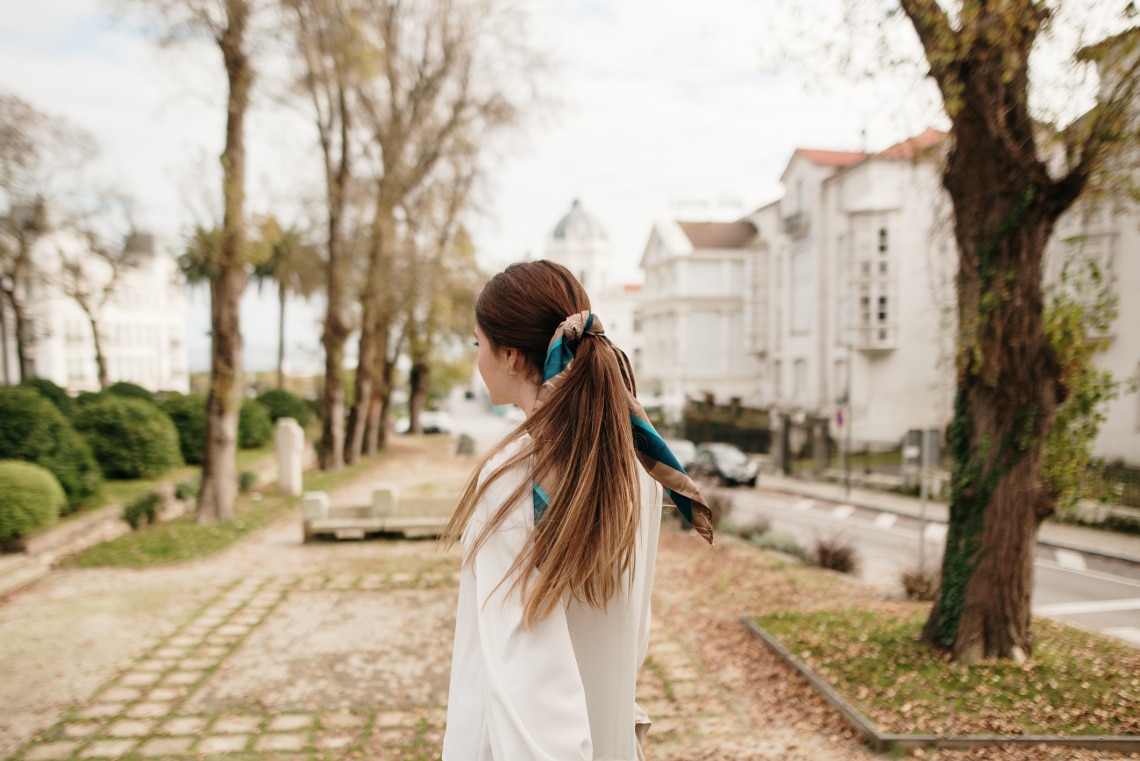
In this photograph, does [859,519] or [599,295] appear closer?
[859,519]

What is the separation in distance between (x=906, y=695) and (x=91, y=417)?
16.9 meters

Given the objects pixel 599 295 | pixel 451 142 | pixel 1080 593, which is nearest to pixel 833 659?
pixel 1080 593

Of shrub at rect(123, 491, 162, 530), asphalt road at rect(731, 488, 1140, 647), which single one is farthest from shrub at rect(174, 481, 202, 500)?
asphalt road at rect(731, 488, 1140, 647)

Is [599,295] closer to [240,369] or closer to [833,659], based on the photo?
[240,369]

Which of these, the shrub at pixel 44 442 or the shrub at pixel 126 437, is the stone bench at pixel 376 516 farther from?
the shrub at pixel 126 437

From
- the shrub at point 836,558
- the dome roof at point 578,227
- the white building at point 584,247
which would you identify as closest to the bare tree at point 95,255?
the shrub at point 836,558

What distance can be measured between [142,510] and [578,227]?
3958 inches

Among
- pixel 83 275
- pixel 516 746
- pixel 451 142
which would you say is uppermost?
pixel 451 142

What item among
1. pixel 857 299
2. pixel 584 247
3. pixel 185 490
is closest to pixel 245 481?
pixel 185 490

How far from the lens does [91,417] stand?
16172mm

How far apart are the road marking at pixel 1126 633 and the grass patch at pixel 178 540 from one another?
12.5 meters

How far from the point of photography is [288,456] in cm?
1731

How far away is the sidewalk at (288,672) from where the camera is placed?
5.14 m

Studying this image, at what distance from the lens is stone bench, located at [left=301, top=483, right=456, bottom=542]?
12375 millimetres
